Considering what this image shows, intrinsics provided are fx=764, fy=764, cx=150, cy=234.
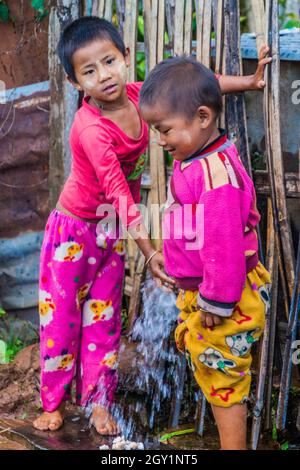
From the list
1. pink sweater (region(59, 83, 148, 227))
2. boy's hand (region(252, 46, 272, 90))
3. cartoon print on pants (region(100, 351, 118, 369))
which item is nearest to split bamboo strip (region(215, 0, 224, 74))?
boy's hand (region(252, 46, 272, 90))

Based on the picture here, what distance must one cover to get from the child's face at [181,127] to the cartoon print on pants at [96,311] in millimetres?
1201

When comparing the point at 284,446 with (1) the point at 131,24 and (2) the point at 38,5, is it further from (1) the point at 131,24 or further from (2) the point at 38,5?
(2) the point at 38,5

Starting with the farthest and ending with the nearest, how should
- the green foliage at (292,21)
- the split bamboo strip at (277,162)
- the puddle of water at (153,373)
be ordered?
1. the green foliage at (292,21)
2. the puddle of water at (153,373)
3. the split bamboo strip at (277,162)

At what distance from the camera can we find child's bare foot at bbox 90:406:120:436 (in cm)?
383

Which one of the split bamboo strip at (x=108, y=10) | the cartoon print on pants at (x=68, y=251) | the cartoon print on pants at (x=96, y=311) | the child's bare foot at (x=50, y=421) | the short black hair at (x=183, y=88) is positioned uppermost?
the split bamboo strip at (x=108, y=10)

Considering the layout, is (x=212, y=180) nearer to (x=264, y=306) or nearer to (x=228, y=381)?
(x=264, y=306)

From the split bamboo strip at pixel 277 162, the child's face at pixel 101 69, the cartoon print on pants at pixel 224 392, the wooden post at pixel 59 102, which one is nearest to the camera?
the cartoon print on pants at pixel 224 392

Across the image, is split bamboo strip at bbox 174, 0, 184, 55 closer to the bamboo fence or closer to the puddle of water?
the bamboo fence

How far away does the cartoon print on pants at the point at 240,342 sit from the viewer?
9.93ft

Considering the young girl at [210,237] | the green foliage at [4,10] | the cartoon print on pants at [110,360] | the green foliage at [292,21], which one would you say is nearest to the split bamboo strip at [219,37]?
the young girl at [210,237]

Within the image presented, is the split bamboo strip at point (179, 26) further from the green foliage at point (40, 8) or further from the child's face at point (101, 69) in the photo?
the green foliage at point (40, 8)

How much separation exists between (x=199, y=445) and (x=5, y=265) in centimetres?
197

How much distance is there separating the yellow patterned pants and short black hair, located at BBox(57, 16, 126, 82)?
120 centimetres
